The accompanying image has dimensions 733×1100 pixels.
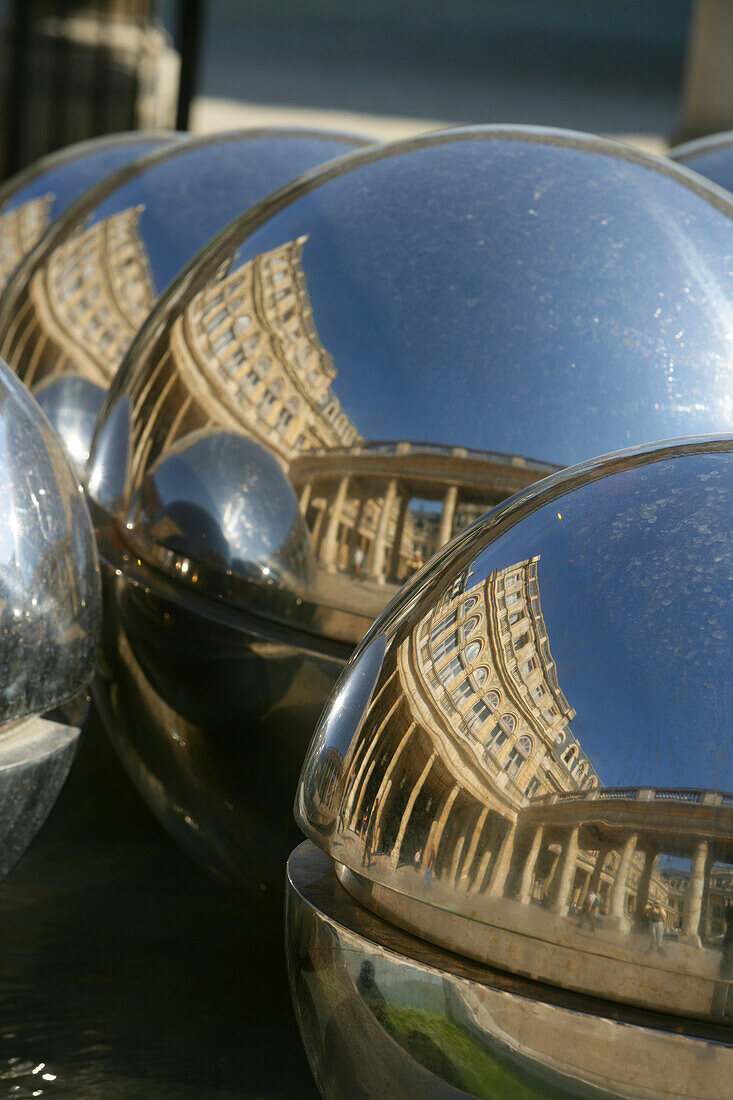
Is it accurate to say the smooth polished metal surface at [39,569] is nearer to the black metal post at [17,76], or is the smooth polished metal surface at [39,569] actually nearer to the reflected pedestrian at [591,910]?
the reflected pedestrian at [591,910]

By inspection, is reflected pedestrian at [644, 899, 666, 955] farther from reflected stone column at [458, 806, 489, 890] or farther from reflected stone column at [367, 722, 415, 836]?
reflected stone column at [367, 722, 415, 836]

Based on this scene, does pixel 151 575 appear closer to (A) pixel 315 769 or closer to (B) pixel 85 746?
(A) pixel 315 769

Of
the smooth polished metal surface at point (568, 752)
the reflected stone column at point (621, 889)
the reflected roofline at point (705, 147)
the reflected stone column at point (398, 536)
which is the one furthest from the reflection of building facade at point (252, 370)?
the reflected roofline at point (705, 147)

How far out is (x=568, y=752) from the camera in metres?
1.50

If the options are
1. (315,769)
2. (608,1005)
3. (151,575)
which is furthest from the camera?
(151,575)

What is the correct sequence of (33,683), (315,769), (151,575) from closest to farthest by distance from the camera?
1. (315,769)
2. (33,683)
3. (151,575)

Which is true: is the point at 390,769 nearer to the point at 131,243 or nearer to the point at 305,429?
the point at 305,429

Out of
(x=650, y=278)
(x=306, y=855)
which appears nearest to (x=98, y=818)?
(x=306, y=855)

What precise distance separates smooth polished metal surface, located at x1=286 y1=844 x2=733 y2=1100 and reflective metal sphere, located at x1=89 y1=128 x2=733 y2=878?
0.63 metres

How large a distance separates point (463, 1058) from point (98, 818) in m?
1.62

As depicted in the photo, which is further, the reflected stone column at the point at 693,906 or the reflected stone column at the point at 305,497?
the reflected stone column at the point at 305,497

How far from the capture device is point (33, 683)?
205 centimetres

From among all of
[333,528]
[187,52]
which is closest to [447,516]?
[333,528]

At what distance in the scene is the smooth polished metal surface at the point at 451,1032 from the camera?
1435mm
